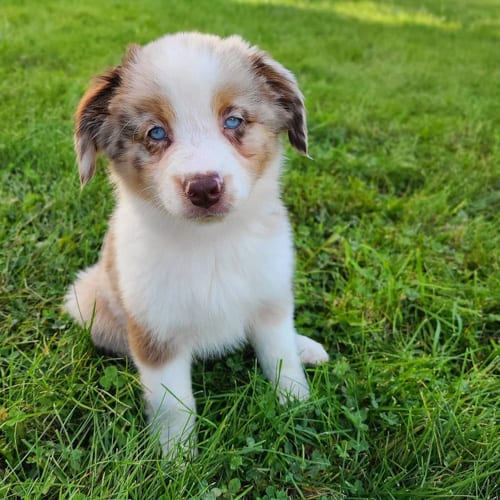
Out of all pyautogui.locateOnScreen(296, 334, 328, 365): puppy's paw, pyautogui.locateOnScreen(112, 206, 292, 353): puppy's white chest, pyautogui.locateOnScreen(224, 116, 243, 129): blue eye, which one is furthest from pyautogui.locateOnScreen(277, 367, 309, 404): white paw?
pyautogui.locateOnScreen(224, 116, 243, 129): blue eye

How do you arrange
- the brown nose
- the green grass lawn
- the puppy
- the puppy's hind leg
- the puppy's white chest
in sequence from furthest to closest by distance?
1. the puppy's hind leg
2. the puppy's white chest
3. the green grass lawn
4. the puppy
5. the brown nose

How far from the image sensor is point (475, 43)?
750 cm

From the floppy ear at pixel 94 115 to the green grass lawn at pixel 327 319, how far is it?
0.88 meters

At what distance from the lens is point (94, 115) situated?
7.37 ft

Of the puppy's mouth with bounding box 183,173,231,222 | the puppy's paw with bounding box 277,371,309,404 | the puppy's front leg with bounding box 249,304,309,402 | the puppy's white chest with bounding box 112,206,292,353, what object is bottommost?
the puppy's paw with bounding box 277,371,309,404

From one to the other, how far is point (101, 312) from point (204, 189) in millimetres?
1118

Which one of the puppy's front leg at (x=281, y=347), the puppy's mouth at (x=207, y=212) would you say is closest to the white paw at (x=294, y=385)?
the puppy's front leg at (x=281, y=347)

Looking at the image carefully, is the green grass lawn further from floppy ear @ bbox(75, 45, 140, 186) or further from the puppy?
floppy ear @ bbox(75, 45, 140, 186)

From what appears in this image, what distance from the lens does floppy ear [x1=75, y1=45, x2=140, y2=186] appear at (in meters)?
2.21

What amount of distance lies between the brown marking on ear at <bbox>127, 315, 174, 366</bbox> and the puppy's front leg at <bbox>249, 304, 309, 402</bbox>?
0.43 meters

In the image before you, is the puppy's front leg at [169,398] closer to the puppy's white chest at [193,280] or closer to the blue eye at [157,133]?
the puppy's white chest at [193,280]

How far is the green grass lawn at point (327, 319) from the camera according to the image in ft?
6.96


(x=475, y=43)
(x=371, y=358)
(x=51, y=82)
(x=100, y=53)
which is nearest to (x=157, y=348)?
(x=371, y=358)

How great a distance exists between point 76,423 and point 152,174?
1104 mm
